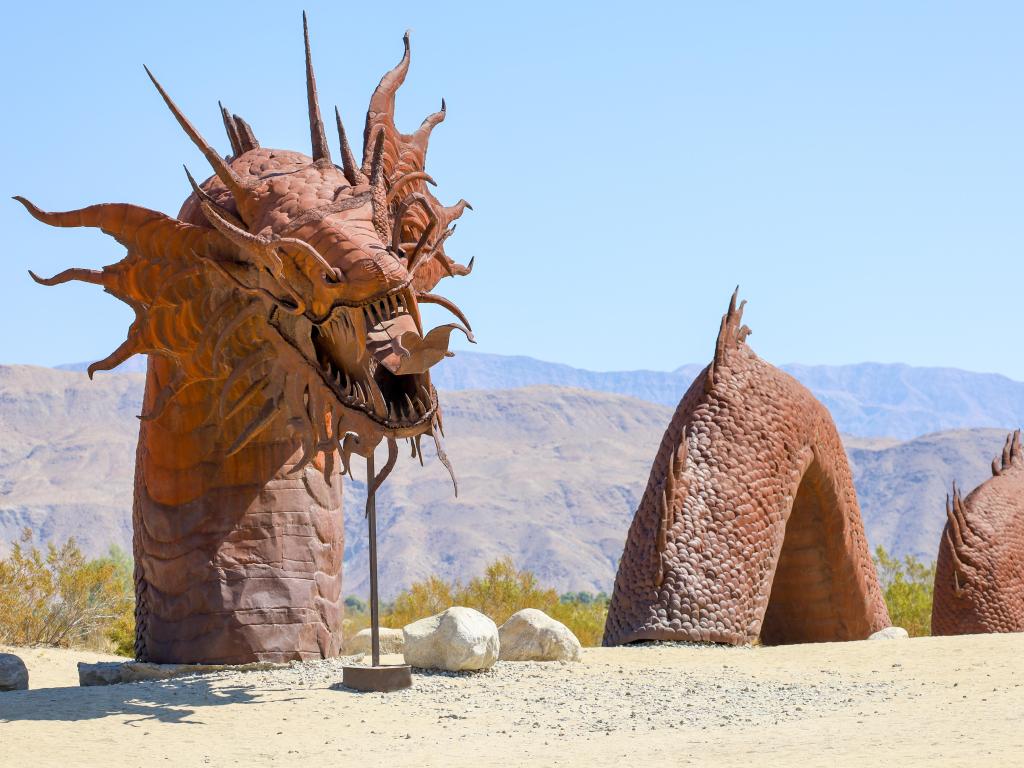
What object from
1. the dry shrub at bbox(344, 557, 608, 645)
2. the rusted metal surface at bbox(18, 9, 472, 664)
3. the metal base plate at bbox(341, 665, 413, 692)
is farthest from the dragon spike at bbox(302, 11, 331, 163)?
the dry shrub at bbox(344, 557, 608, 645)

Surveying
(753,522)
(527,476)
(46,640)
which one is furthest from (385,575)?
(753,522)

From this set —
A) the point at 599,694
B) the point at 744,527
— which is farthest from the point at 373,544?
the point at 744,527

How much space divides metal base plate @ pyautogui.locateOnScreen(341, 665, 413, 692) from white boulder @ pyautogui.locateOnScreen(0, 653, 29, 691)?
76.2 inches

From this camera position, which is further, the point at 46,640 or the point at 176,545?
the point at 46,640

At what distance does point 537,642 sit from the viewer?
7.99 meters

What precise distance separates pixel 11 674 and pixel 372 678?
2.17m

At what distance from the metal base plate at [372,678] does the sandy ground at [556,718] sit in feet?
0.25

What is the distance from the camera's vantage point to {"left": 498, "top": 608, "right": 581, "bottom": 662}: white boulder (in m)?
7.98

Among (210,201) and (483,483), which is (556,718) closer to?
(210,201)

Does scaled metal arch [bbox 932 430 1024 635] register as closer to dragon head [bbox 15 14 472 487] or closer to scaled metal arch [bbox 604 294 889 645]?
scaled metal arch [bbox 604 294 889 645]

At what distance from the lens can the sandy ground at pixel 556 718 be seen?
5.27m

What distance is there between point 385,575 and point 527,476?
18460 mm

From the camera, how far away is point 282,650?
22.2 feet

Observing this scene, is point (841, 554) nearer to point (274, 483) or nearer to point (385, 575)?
point (274, 483)
